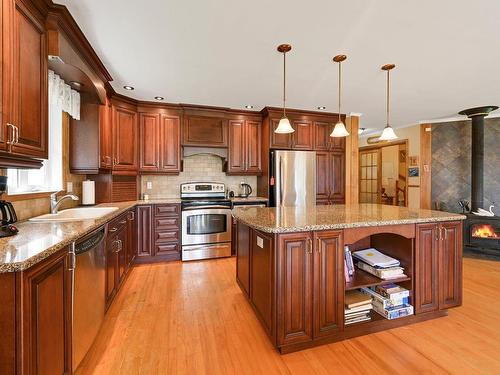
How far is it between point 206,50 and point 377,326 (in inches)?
111

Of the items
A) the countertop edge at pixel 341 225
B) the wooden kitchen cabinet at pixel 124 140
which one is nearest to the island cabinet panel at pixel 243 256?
the countertop edge at pixel 341 225

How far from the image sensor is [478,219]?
3.88 m

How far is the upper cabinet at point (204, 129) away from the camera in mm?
3859

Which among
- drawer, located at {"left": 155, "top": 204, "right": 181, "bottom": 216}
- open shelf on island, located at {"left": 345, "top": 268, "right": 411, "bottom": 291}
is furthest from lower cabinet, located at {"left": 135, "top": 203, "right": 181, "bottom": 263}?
open shelf on island, located at {"left": 345, "top": 268, "right": 411, "bottom": 291}

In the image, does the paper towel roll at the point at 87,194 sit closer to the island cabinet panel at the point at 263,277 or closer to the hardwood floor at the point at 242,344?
the hardwood floor at the point at 242,344

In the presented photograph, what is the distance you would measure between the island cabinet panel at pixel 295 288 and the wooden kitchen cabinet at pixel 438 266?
1010 mm

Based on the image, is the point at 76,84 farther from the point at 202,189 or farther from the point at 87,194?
the point at 202,189

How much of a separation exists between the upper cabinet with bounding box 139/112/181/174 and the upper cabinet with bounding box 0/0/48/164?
2.03 metres

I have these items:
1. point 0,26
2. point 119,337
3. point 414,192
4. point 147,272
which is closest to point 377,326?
point 119,337

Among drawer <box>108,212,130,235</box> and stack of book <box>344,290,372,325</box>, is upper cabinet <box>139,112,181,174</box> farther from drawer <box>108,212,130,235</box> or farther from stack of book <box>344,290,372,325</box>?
stack of book <box>344,290,372,325</box>

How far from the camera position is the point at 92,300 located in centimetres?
165

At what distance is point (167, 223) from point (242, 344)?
222 cm

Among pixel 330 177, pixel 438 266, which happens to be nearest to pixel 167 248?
pixel 330 177

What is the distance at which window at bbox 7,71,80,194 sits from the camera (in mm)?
1989
